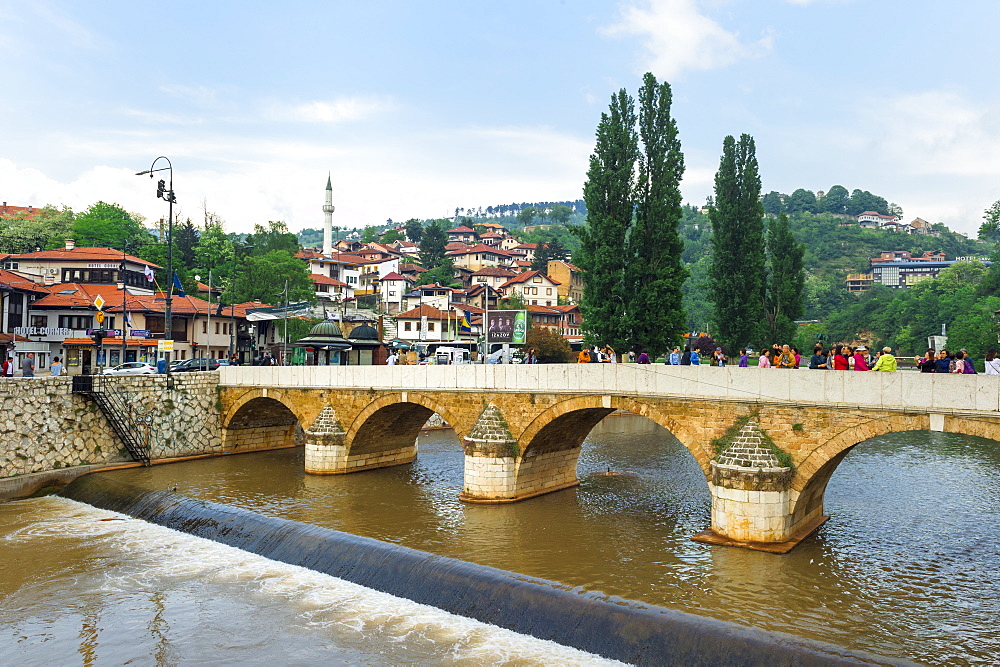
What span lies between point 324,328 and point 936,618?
2735 centimetres

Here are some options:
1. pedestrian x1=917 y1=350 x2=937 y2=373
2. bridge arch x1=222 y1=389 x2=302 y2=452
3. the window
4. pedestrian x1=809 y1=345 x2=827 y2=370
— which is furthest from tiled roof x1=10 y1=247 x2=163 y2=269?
pedestrian x1=917 y1=350 x2=937 y2=373

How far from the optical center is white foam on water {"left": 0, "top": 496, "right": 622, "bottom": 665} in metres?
13.3

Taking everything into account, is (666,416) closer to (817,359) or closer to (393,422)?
(817,359)

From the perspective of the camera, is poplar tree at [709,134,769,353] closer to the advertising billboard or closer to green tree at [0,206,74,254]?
the advertising billboard

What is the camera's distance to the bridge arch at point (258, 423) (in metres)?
32.2

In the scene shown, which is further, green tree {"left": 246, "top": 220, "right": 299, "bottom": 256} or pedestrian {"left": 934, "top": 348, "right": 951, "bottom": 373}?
green tree {"left": 246, "top": 220, "right": 299, "bottom": 256}

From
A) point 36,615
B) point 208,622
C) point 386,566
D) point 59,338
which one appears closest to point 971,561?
point 386,566

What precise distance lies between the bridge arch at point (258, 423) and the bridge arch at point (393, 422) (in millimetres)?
3799

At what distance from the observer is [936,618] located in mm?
13672

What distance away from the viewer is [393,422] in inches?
1151

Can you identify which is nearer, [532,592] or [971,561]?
[532,592]

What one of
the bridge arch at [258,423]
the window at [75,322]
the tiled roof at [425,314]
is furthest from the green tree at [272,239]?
the bridge arch at [258,423]

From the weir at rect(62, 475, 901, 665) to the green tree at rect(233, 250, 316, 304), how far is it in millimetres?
49490

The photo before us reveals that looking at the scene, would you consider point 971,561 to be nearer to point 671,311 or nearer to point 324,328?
point 671,311
